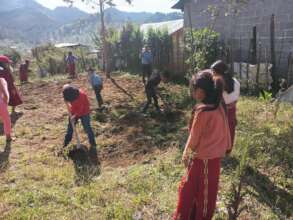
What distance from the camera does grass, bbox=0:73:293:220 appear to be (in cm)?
360

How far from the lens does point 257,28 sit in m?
11.1

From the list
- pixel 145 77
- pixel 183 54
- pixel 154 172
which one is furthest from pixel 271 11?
pixel 154 172

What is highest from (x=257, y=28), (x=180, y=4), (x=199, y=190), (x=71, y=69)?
(x=180, y=4)

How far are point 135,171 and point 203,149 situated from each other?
192cm

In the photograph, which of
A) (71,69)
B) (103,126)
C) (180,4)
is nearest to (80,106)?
(103,126)

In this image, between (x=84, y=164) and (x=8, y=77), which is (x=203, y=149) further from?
(x=8, y=77)

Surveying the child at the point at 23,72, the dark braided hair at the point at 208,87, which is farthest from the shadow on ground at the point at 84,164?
the child at the point at 23,72

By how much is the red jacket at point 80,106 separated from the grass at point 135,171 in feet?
2.46

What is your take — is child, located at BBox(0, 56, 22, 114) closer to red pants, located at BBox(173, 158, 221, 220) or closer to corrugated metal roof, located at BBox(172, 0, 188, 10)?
red pants, located at BBox(173, 158, 221, 220)

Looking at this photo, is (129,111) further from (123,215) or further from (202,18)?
(202,18)

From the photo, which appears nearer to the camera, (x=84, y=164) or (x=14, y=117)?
(x=84, y=164)

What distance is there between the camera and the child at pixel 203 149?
2.69 metres

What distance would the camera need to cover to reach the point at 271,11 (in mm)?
10523

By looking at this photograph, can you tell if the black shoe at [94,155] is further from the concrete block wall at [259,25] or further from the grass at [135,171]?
the concrete block wall at [259,25]
